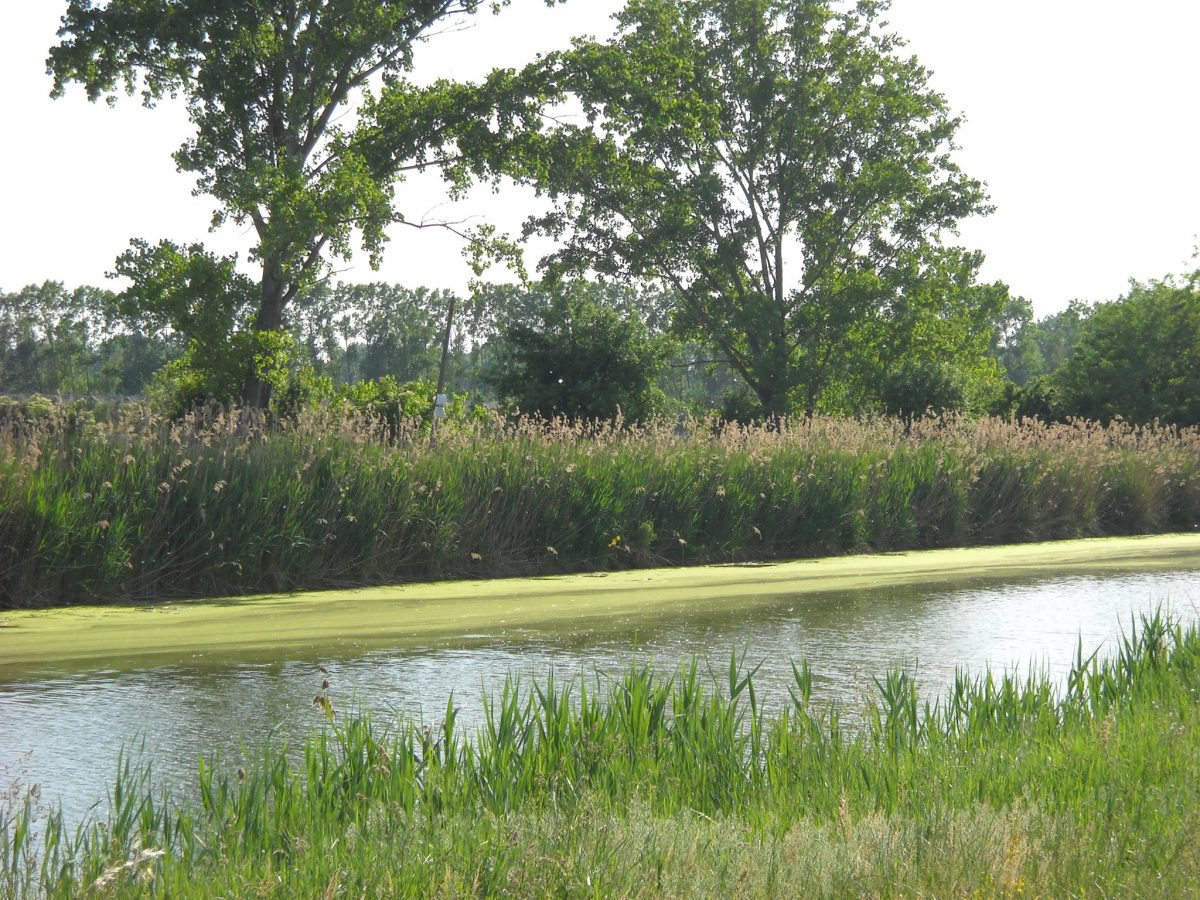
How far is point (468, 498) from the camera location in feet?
38.7

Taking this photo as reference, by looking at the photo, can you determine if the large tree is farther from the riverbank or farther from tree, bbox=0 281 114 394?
tree, bbox=0 281 114 394

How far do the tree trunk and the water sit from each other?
44.5 ft

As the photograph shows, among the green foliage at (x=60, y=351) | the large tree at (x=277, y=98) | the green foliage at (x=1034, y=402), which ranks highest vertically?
the green foliage at (x=60, y=351)

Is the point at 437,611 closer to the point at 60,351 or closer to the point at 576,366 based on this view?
the point at 576,366

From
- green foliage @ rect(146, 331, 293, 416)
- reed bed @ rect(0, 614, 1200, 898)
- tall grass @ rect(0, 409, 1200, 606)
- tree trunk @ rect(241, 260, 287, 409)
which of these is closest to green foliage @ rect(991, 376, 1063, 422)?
tall grass @ rect(0, 409, 1200, 606)

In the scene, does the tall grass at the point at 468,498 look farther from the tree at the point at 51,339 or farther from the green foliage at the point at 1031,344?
the green foliage at the point at 1031,344

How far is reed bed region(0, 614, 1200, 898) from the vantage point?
3303 mm

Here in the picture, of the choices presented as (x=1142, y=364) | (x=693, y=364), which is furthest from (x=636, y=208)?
(x=1142, y=364)

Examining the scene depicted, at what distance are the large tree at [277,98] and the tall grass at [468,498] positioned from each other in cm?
863

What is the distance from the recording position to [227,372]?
21.2 metres

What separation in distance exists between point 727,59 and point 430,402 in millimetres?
14519

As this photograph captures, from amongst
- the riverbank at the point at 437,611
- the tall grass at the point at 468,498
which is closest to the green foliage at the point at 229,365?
the tall grass at the point at 468,498

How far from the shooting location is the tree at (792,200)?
34438 millimetres

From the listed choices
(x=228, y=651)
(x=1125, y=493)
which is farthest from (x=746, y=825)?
(x=1125, y=493)
